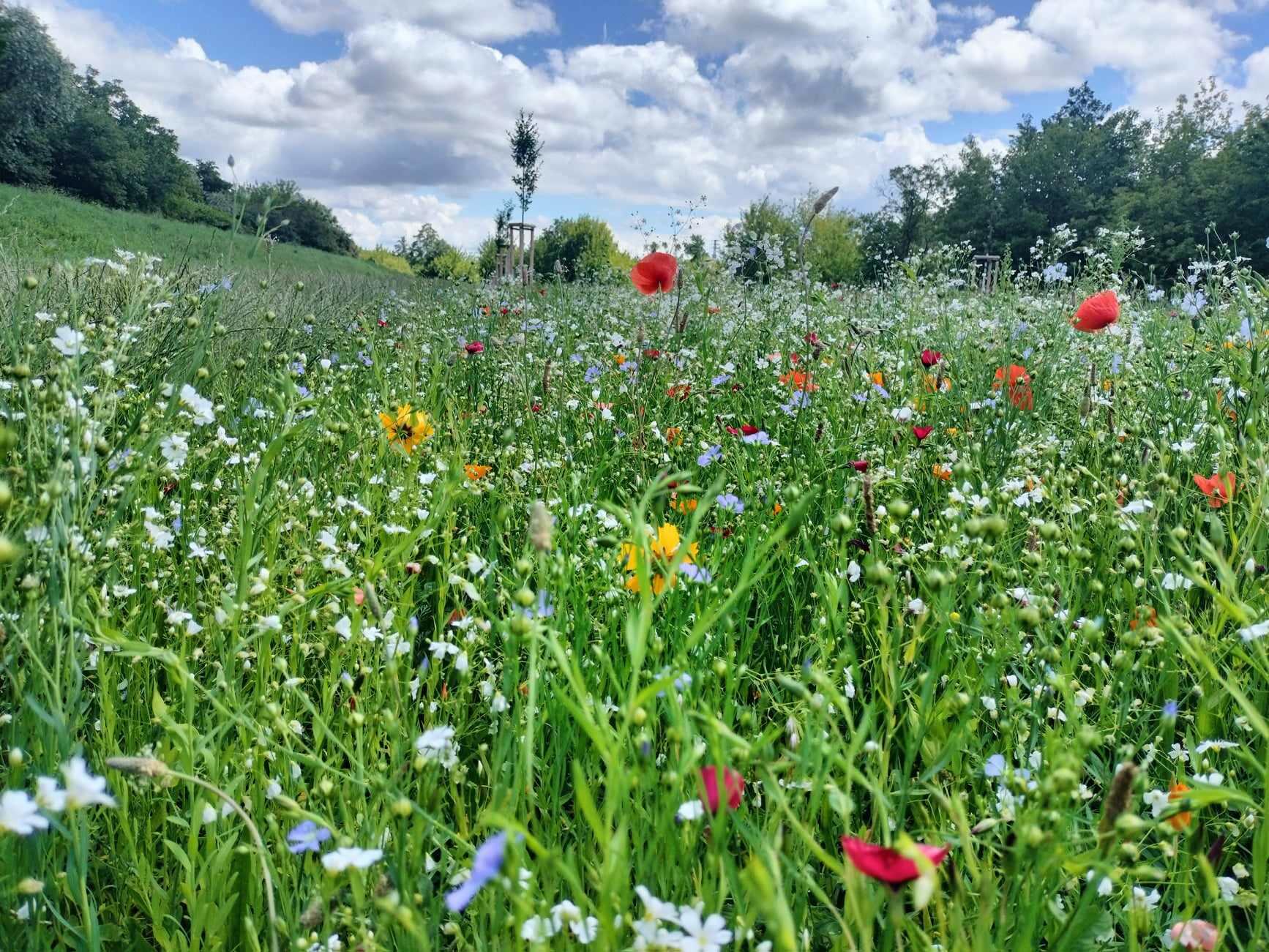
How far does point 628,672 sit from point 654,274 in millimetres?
1636

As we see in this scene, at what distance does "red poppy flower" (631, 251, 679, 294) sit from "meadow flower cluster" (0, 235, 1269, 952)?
0.04ft

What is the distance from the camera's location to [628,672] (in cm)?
146

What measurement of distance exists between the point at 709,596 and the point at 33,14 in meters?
67.8

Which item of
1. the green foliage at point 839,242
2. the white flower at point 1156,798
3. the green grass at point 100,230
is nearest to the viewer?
the white flower at point 1156,798

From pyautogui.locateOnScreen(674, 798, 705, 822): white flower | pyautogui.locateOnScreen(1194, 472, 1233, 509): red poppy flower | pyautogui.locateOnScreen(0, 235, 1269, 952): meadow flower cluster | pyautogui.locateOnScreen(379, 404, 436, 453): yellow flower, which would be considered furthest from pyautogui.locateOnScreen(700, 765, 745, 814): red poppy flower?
pyautogui.locateOnScreen(379, 404, 436, 453): yellow flower

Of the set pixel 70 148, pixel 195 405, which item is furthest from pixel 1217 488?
pixel 70 148

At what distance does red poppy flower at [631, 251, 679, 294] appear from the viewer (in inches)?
106

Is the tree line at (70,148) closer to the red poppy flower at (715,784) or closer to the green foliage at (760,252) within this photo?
the green foliage at (760,252)

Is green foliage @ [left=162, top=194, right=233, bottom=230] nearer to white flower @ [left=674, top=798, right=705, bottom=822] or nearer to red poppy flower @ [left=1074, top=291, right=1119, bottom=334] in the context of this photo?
red poppy flower @ [left=1074, top=291, right=1119, bottom=334]

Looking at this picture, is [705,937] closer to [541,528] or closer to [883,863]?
[883,863]

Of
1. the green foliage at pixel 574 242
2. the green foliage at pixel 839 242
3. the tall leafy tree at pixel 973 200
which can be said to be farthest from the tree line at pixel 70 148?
the tall leafy tree at pixel 973 200

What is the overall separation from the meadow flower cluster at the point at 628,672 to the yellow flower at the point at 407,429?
0.05 ft

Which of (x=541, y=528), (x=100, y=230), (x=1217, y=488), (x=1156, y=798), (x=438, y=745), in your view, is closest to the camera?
(x=541, y=528)

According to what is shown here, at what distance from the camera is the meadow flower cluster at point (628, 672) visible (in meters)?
0.85
